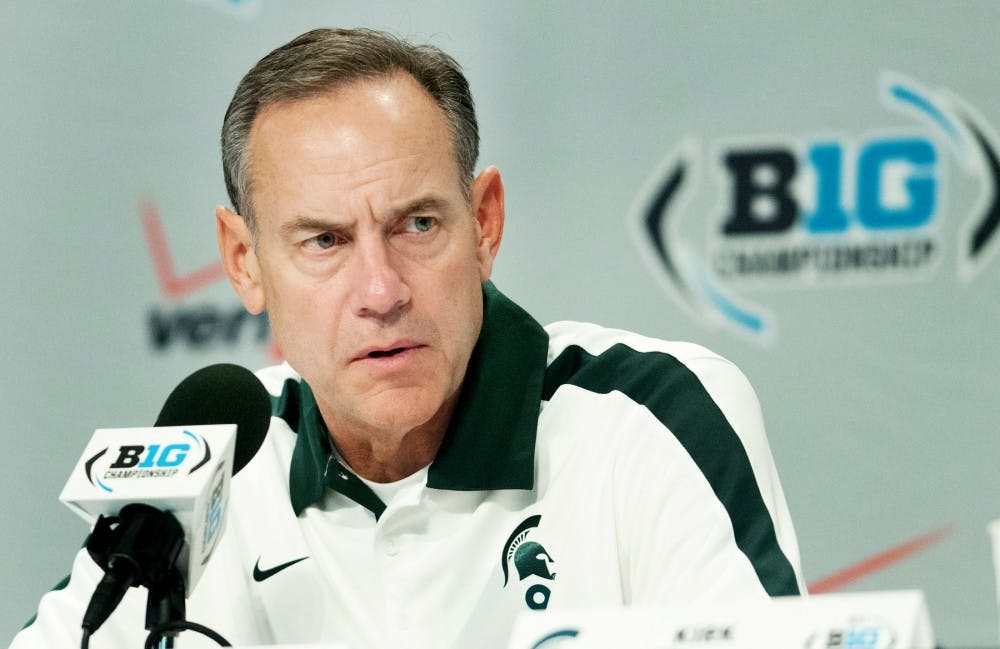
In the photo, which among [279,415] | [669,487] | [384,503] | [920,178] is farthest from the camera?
[920,178]

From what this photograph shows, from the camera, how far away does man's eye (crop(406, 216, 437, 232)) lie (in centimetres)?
207

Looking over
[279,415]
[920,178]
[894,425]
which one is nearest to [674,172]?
[920,178]

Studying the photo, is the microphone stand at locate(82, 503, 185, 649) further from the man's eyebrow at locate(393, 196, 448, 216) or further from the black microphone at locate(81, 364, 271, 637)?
the man's eyebrow at locate(393, 196, 448, 216)

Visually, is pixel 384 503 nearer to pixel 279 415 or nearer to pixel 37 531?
pixel 279 415

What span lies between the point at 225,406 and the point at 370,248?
36 cm

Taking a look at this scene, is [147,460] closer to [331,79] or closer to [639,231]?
[331,79]

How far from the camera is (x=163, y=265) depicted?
3834 millimetres

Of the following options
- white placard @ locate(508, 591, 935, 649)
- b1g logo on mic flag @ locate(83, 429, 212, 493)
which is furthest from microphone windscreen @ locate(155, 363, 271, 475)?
white placard @ locate(508, 591, 935, 649)

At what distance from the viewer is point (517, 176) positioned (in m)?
3.82

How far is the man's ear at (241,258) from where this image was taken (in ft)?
7.50

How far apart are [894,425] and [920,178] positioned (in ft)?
2.32

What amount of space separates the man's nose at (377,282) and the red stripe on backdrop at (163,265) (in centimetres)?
192

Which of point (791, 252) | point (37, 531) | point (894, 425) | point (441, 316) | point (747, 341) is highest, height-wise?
point (441, 316)

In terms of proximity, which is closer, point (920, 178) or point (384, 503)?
point (384, 503)
